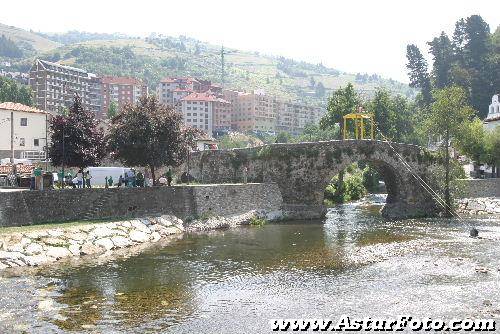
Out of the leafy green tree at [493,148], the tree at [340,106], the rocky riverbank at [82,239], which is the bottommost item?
the rocky riverbank at [82,239]

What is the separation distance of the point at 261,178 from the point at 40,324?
3673 centimetres

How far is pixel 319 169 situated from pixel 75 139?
23.2 m

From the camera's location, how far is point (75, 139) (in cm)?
4659

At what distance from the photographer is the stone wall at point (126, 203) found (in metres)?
37.1

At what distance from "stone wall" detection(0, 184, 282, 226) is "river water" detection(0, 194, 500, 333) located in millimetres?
6398

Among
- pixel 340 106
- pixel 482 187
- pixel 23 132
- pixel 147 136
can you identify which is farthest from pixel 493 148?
pixel 23 132

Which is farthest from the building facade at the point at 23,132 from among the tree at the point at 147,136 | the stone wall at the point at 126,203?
the stone wall at the point at 126,203

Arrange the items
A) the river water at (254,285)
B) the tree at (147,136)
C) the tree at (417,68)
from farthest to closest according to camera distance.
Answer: the tree at (417,68) < the tree at (147,136) < the river water at (254,285)

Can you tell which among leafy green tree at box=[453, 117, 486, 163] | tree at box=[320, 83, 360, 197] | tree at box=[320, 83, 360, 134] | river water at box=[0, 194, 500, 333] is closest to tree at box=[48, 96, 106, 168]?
river water at box=[0, 194, 500, 333]

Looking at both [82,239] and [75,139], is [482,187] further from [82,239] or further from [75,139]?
[82,239]

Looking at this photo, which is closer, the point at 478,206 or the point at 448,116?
the point at 448,116

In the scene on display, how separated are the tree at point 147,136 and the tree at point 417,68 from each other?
341 feet

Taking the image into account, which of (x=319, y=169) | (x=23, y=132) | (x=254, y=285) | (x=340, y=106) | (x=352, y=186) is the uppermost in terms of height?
(x=340, y=106)

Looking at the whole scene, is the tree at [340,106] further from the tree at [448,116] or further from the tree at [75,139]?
the tree at [75,139]
